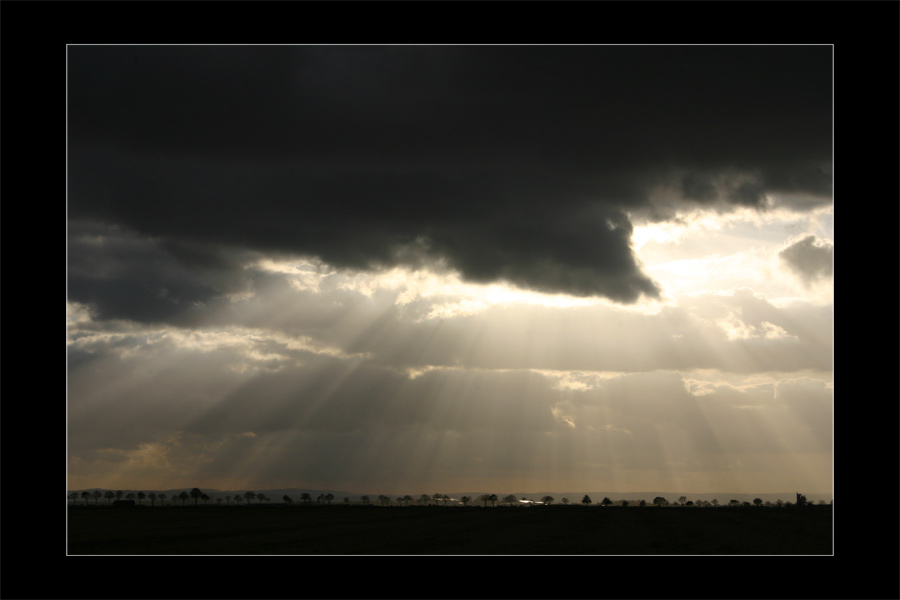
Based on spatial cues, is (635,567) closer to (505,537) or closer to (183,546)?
(505,537)

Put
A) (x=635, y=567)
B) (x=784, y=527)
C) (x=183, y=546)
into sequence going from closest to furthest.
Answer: (x=635, y=567), (x=183, y=546), (x=784, y=527)

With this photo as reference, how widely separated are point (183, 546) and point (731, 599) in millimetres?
51452

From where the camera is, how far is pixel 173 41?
1384 inches

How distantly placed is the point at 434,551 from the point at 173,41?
44.8 m

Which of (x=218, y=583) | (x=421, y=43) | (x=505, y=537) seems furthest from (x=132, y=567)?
(x=505, y=537)

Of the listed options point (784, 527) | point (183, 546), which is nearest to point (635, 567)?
point (183, 546)
